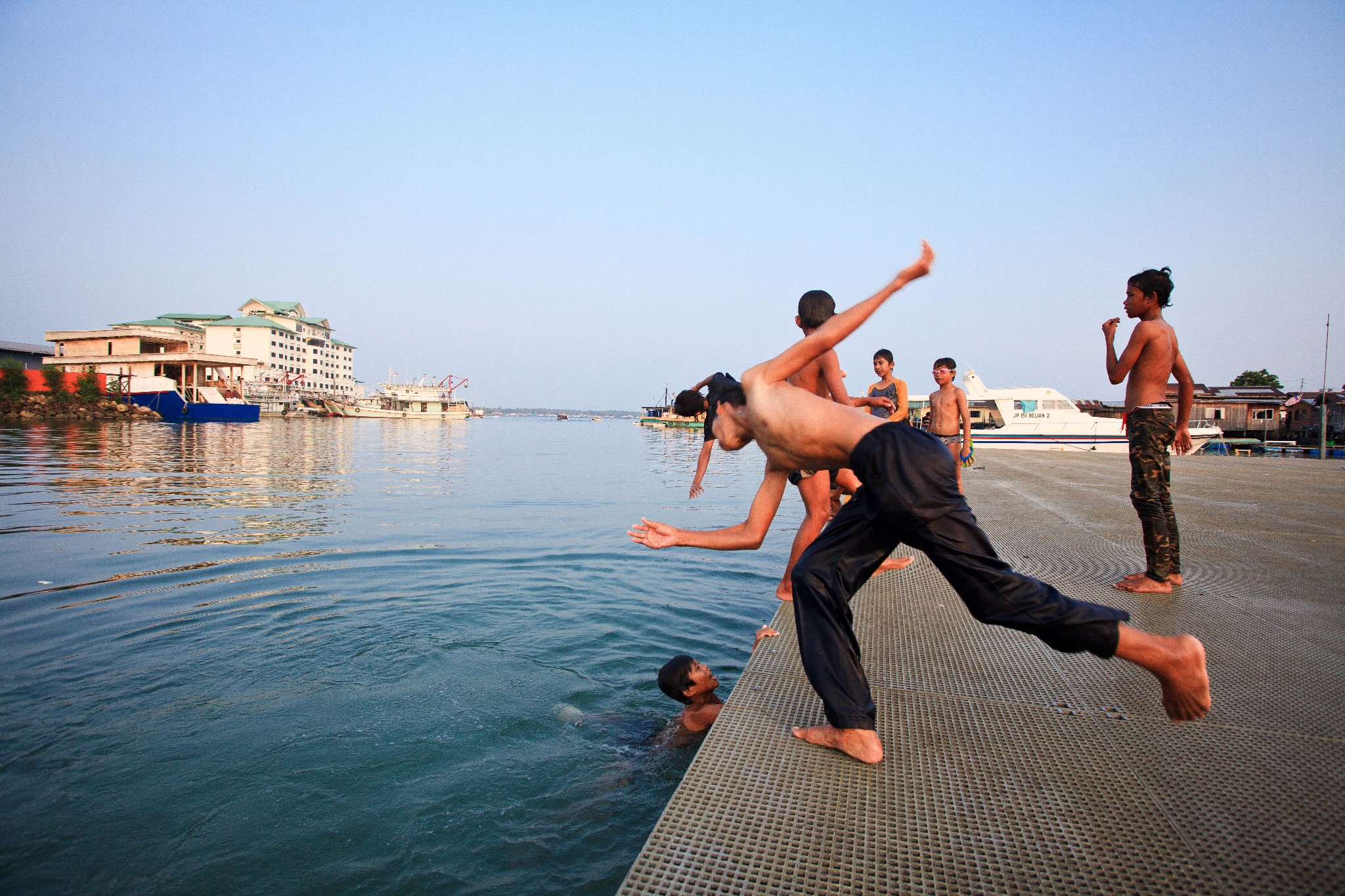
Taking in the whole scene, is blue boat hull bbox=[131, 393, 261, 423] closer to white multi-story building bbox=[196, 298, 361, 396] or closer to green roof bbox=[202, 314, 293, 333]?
white multi-story building bbox=[196, 298, 361, 396]

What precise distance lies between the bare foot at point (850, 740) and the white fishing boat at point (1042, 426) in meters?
32.2

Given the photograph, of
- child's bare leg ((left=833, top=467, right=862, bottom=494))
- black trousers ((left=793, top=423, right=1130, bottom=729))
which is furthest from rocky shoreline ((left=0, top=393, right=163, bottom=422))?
black trousers ((left=793, top=423, right=1130, bottom=729))

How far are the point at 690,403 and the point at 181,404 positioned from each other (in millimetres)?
64772

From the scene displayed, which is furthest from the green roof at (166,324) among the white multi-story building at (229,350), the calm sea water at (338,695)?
the calm sea water at (338,695)

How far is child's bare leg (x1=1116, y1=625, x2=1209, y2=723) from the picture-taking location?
2242 mm

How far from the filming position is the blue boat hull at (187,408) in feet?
180

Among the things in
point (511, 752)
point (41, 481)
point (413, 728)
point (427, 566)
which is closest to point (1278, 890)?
point (511, 752)

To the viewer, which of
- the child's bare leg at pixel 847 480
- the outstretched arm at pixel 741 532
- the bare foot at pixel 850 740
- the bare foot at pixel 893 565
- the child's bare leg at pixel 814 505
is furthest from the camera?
the bare foot at pixel 893 565

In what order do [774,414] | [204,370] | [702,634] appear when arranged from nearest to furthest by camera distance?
[774,414] → [702,634] → [204,370]

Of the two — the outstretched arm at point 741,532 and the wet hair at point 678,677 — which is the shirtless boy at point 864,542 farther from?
the wet hair at point 678,677

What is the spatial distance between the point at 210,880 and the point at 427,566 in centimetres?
580

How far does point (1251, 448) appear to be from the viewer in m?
37.7

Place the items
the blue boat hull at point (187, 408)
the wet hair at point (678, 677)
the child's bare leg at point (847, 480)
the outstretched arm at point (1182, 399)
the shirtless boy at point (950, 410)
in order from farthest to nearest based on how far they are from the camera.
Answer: the blue boat hull at point (187, 408) → the shirtless boy at point (950, 410) → the child's bare leg at point (847, 480) → the outstretched arm at point (1182, 399) → the wet hair at point (678, 677)

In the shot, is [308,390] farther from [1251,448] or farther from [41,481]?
[1251,448]
